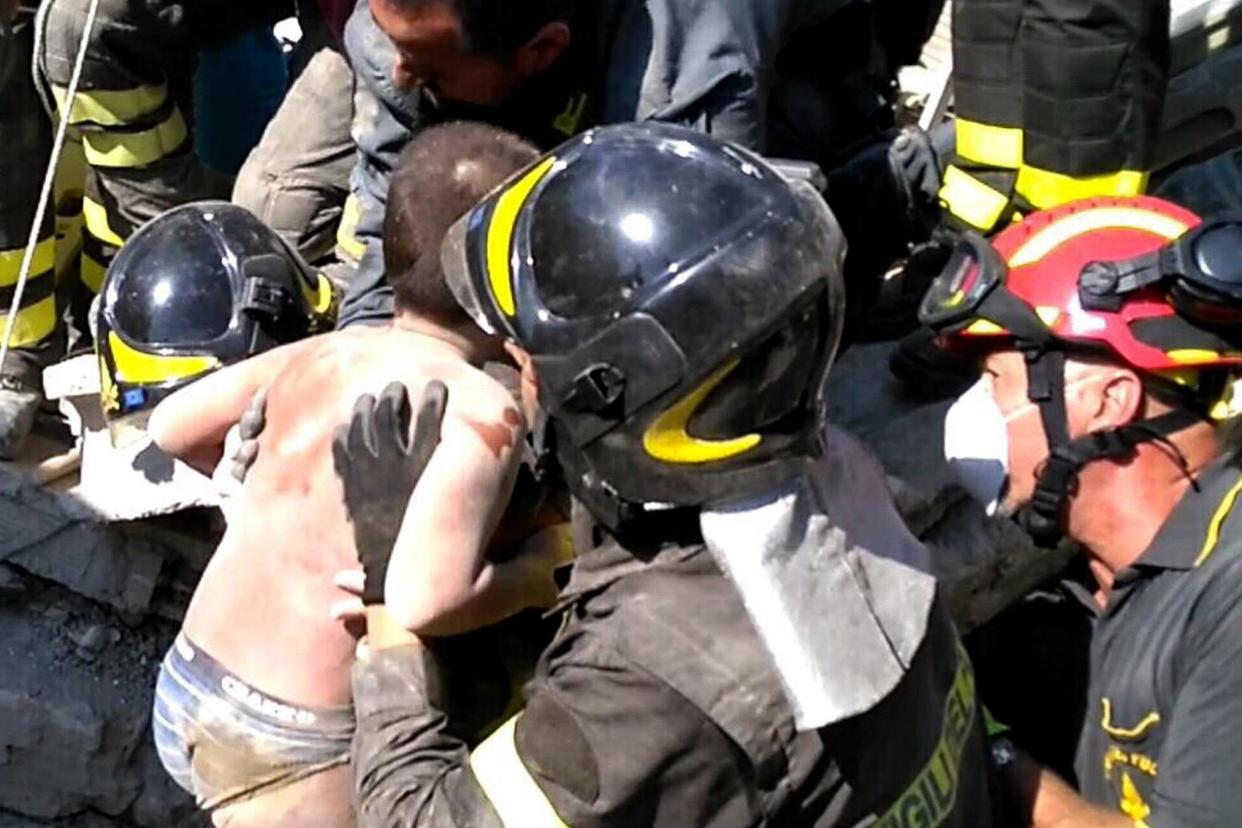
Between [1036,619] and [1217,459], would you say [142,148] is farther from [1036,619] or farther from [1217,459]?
[1217,459]

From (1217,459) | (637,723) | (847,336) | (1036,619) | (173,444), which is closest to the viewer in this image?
(637,723)

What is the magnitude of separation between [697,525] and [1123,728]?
38.3 inches

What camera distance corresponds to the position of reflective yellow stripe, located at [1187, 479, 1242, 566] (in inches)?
118

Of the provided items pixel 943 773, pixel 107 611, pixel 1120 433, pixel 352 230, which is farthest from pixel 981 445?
pixel 107 611

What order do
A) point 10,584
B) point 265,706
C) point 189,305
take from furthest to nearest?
point 10,584
point 189,305
point 265,706

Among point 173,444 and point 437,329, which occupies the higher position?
point 437,329

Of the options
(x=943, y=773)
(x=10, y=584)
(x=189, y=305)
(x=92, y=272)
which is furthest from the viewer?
(x=92, y=272)

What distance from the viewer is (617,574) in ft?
8.33

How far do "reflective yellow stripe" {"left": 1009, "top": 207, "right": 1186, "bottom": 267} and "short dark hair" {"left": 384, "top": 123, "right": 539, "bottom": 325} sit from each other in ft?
2.78

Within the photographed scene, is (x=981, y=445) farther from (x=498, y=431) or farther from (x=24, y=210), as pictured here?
(x=24, y=210)

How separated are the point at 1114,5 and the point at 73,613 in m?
2.60

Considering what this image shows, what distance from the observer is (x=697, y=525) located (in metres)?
2.52

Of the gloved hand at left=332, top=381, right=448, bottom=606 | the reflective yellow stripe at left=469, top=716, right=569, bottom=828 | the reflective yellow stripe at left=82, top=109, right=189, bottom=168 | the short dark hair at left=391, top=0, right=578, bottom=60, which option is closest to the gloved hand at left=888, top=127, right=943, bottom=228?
the short dark hair at left=391, top=0, right=578, bottom=60

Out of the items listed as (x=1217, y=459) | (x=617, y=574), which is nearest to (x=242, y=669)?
(x=617, y=574)
